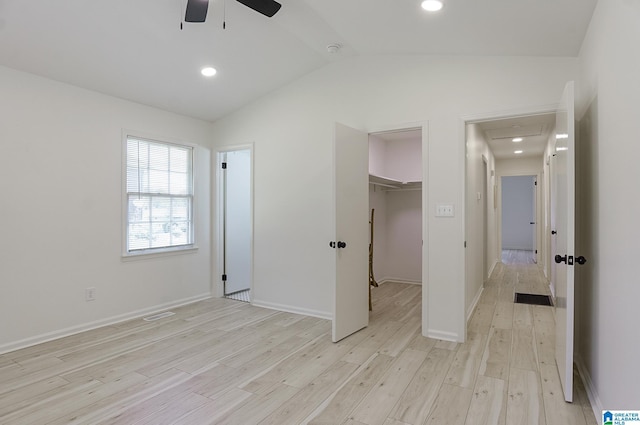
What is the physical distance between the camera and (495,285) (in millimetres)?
5984

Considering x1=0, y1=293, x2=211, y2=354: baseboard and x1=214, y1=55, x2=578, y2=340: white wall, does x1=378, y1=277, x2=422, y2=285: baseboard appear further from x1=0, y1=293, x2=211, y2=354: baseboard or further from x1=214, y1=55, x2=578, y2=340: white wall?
x1=0, y1=293, x2=211, y2=354: baseboard

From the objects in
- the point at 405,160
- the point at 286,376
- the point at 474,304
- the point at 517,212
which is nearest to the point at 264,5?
the point at 286,376

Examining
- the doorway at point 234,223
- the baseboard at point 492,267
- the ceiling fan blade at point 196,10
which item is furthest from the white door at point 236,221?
the baseboard at point 492,267

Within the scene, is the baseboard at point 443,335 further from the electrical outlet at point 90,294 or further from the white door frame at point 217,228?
the electrical outlet at point 90,294

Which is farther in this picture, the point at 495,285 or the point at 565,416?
the point at 495,285

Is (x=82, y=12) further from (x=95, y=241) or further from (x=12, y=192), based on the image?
(x=95, y=241)

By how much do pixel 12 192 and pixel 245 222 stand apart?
9.49 ft

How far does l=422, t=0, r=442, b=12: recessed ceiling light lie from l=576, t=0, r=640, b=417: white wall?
0.94 metres

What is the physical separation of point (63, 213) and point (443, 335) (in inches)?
153

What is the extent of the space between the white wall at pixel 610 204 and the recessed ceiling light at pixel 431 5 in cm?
94

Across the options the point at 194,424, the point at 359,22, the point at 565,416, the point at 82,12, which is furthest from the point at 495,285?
the point at 82,12

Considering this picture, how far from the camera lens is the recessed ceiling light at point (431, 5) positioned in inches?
97.4

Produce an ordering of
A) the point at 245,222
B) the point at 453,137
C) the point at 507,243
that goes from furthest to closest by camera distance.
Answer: the point at 507,243 → the point at 245,222 → the point at 453,137

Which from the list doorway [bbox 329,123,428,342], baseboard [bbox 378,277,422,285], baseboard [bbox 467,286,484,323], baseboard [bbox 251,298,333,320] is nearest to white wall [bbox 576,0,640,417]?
doorway [bbox 329,123,428,342]
